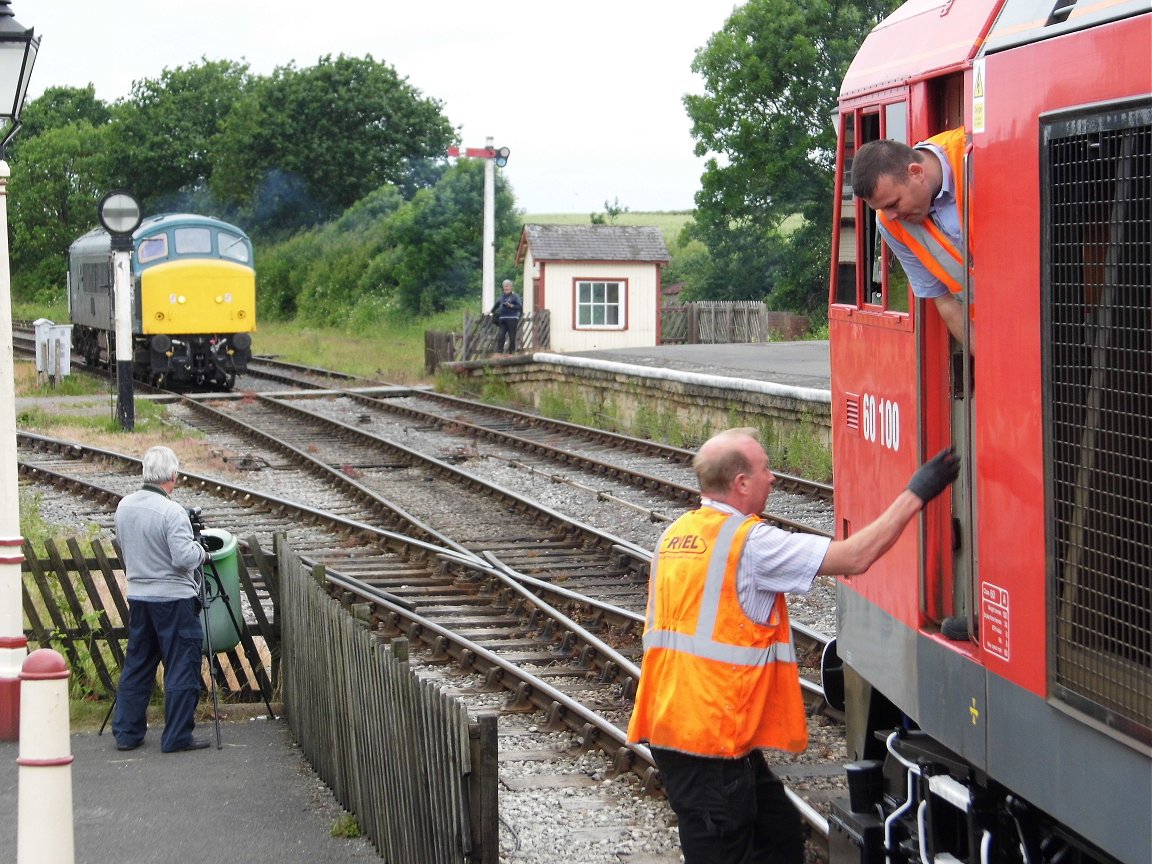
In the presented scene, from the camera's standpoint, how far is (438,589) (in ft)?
39.0

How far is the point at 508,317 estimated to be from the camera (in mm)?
32000

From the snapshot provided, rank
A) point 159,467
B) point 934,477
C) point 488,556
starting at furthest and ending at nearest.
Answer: point 488,556 < point 159,467 < point 934,477

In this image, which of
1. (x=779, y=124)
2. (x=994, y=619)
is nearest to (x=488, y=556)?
(x=994, y=619)

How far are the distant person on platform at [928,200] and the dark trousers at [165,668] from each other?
4.71 m

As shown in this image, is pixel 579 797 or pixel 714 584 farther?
pixel 579 797

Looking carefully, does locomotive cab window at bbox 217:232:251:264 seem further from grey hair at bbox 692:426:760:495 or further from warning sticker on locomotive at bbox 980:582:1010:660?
warning sticker on locomotive at bbox 980:582:1010:660

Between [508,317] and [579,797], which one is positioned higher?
[508,317]

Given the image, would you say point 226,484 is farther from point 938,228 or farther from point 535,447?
point 938,228

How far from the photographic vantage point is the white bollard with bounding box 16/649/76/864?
4.48m

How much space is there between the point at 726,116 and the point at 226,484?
31662mm

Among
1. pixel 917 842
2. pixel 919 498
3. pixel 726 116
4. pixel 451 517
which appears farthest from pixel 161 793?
pixel 726 116

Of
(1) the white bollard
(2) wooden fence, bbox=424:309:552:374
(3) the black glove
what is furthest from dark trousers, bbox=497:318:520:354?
(3) the black glove

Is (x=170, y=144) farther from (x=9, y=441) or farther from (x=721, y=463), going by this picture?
(x=721, y=463)

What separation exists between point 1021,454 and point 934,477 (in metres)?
0.50
